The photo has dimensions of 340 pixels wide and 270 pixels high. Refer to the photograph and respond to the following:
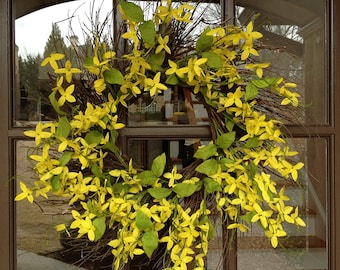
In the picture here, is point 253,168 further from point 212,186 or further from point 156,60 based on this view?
point 156,60

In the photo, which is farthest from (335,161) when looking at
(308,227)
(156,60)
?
(156,60)

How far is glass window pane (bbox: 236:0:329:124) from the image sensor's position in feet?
4.82

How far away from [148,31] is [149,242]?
18.2 inches

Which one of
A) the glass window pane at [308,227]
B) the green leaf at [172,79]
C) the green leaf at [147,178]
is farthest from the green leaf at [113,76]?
the glass window pane at [308,227]

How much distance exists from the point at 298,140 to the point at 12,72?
0.80 meters

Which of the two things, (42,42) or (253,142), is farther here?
(42,42)

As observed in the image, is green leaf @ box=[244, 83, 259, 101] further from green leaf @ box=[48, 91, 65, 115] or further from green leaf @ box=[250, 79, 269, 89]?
green leaf @ box=[48, 91, 65, 115]

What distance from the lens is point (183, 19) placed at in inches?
46.5

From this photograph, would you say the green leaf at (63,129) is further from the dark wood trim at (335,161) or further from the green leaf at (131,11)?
the dark wood trim at (335,161)

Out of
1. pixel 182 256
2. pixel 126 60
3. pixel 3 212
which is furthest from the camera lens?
pixel 3 212

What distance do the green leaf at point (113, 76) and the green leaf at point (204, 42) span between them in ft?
0.62

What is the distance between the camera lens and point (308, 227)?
146cm

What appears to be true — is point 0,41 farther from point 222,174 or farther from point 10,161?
point 222,174

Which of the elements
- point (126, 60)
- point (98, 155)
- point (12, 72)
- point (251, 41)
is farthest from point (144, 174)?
point (12, 72)
